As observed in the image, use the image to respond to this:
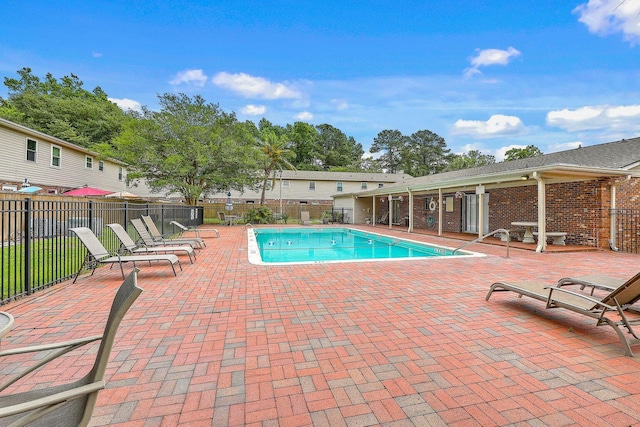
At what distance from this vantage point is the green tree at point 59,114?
27906 mm

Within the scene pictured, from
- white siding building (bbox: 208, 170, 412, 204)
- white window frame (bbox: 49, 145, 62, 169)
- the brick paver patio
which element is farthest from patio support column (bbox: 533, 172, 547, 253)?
white siding building (bbox: 208, 170, 412, 204)

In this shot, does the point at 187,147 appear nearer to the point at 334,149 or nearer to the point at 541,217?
the point at 541,217

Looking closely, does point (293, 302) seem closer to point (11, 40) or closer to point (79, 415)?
point (79, 415)

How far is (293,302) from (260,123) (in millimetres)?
49963

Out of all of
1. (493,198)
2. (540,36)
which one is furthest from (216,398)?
(540,36)

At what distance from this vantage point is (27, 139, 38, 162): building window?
16.4 metres

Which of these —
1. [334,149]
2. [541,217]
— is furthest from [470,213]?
[334,149]

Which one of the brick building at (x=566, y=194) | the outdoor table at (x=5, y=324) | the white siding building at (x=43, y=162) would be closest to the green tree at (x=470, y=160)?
the brick building at (x=566, y=194)

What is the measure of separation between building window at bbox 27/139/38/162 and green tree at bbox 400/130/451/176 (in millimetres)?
48177

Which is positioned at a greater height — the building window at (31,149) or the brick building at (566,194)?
the building window at (31,149)

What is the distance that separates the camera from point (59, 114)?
29188mm

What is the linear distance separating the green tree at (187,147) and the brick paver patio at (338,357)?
16304mm

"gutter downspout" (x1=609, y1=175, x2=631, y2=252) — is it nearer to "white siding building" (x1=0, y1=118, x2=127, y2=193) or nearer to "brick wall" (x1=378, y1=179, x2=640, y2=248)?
"brick wall" (x1=378, y1=179, x2=640, y2=248)

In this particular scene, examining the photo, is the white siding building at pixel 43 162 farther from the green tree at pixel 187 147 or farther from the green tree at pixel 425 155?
the green tree at pixel 425 155
